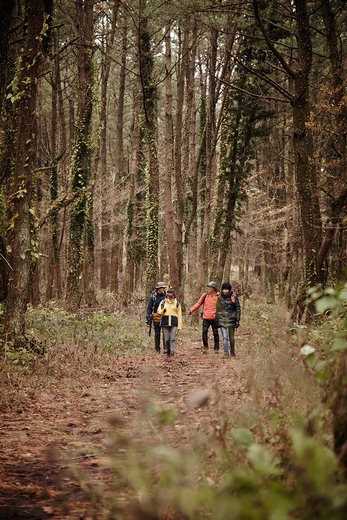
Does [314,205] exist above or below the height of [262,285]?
above

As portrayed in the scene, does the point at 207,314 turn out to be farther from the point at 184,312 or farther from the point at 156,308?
the point at 184,312

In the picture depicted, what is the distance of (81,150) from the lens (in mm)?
16172

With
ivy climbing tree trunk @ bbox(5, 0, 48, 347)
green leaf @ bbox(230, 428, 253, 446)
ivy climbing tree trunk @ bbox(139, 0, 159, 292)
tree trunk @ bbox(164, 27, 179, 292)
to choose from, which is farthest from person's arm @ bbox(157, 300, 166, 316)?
green leaf @ bbox(230, 428, 253, 446)

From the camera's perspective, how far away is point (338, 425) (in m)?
2.46

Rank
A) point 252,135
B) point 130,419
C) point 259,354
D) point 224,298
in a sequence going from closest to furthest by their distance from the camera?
point 130,419 < point 259,354 < point 224,298 < point 252,135

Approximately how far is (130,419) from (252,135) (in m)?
15.0

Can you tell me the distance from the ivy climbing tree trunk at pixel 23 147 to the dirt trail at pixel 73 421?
2.07 metres

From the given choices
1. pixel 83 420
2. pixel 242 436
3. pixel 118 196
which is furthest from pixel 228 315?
pixel 118 196

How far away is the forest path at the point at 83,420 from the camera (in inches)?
140

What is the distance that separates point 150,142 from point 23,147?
10.0 m

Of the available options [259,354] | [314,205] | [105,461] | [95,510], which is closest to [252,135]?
[314,205]

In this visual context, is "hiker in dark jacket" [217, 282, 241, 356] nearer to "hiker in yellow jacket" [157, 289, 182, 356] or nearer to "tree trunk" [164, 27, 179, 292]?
"hiker in yellow jacket" [157, 289, 182, 356]

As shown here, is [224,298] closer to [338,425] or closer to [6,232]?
[6,232]

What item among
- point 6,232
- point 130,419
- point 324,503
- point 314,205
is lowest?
point 130,419
